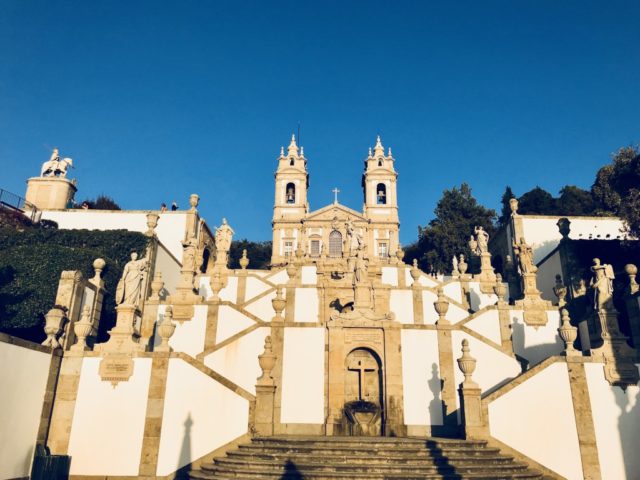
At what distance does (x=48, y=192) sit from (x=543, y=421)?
1141 inches

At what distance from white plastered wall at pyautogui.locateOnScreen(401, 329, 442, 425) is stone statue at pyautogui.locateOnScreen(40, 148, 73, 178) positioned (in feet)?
84.3

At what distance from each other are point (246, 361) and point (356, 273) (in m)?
4.70

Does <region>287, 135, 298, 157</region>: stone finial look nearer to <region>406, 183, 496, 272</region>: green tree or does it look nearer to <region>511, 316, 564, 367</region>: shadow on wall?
<region>406, 183, 496, 272</region>: green tree

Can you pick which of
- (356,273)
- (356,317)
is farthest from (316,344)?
(356,273)

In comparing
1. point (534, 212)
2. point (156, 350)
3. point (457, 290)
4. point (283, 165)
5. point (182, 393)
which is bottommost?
point (182, 393)

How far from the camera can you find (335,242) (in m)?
51.0

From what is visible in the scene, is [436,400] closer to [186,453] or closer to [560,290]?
[186,453]

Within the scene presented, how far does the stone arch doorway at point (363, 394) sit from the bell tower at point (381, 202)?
3619 cm

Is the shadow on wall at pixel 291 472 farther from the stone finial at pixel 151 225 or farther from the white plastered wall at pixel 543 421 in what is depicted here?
the stone finial at pixel 151 225

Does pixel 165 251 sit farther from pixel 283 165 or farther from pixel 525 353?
pixel 283 165

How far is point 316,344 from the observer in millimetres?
14914

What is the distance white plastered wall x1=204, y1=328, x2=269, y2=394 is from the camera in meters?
15.0

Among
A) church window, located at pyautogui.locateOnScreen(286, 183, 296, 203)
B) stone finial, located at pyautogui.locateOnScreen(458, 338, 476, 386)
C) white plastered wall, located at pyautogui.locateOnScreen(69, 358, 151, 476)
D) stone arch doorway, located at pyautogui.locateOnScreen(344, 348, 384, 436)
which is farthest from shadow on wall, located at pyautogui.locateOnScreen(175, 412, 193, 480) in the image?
church window, located at pyautogui.locateOnScreen(286, 183, 296, 203)

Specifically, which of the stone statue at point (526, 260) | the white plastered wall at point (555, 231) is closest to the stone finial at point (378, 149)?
the white plastered wall at point (555, 231)
